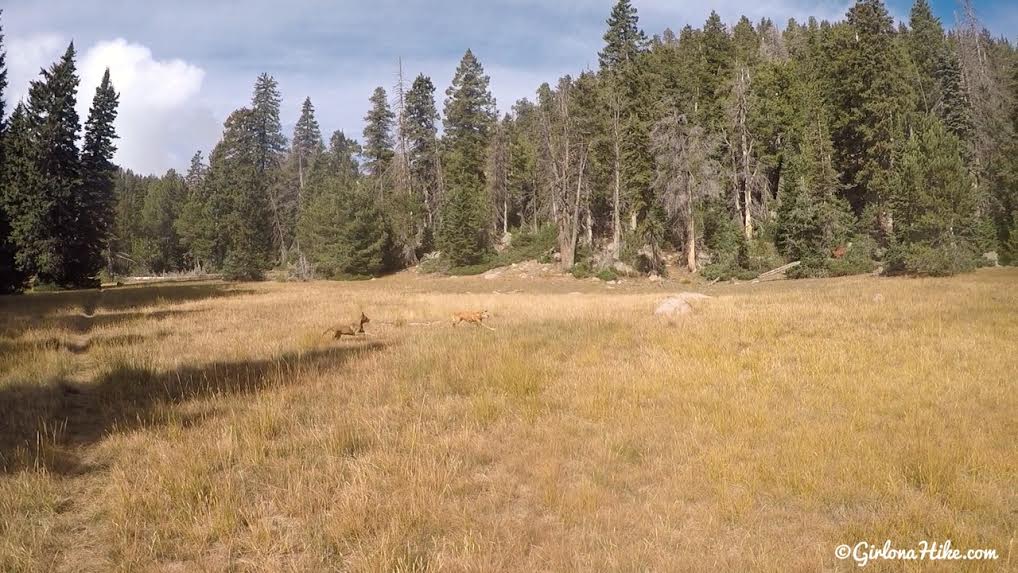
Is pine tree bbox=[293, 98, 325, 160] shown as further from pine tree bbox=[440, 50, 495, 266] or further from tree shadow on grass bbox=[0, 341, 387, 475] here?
tree shadow on grass bbox=[0, 341, 387, 475]

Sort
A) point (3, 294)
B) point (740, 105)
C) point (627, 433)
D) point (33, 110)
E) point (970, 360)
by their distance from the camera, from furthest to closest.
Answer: point (740, 105)
point (33, 110)
point (3, 294)
point (970, 360)
point (627, 433)

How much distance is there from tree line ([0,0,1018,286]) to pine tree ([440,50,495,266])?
27 cm

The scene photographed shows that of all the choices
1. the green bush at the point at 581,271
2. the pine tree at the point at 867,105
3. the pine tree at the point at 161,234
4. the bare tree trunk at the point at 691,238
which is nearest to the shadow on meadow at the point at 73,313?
the green bush at the point at 581,271

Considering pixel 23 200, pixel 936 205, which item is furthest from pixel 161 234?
pixel 936 205

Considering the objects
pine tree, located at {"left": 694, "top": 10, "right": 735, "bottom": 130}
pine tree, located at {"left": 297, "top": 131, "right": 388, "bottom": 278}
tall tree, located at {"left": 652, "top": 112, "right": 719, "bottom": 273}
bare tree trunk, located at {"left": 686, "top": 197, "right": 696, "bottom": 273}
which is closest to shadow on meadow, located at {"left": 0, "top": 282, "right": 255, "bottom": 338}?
pine tree, located at {"left": 297, "top": 131, "right": 388, "bottom": 278}

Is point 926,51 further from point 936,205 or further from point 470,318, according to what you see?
point 470,318

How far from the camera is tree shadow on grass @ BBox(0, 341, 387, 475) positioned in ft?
17.7

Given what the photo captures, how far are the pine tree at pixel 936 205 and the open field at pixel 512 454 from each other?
65.3 ft

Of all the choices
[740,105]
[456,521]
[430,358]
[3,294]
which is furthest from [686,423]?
[740,105]

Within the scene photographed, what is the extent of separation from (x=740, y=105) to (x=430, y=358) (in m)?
41.6

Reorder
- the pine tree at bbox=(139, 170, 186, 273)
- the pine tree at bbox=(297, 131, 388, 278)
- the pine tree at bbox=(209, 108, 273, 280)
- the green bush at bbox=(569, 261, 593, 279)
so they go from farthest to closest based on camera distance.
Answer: the pine tree at bbox=(139, 170, 186, 273), the pine tree at bbox=(209, 108, 273, 280), the pine tree at bbox=(297, 131, 388, 278), the green bush at bbox=(569, 261, 593, 279)

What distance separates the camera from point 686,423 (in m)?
6.21

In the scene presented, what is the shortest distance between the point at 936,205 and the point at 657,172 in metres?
18.1

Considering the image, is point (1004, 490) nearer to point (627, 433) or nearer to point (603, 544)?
point (627, 433)
